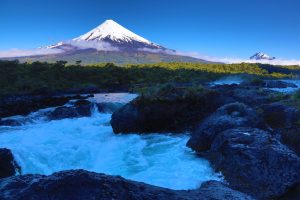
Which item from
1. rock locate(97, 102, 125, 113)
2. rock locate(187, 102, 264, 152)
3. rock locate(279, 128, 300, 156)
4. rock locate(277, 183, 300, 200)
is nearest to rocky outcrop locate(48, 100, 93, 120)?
rock locate(97, 102, 125, 113)

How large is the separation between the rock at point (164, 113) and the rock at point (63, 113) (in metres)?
7.07

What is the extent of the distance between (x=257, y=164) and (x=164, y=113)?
30.5ft

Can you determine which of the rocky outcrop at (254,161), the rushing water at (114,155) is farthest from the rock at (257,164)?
the rushing water at (114,155)

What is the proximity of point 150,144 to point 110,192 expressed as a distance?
10.8 m

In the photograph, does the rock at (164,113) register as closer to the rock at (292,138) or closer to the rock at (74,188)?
the rock at (292,138)

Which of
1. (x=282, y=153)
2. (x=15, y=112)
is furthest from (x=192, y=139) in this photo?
(x=15, y=112)

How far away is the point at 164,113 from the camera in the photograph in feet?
62.4

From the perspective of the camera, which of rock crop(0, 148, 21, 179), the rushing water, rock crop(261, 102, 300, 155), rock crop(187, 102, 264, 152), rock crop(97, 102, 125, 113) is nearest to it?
rock crop(0, 148, 21, 179)

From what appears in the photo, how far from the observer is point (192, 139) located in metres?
14.5

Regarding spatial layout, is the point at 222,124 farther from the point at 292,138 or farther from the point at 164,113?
the point at 164,113

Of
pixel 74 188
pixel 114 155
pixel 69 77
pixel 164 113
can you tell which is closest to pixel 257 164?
pixel 114 155

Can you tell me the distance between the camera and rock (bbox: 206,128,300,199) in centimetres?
940

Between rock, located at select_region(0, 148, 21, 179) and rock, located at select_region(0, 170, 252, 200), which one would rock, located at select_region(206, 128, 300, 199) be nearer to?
rock, located at select_region(0, 170, 252, 200)

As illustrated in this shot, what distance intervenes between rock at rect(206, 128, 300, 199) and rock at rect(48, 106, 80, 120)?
15.6m
